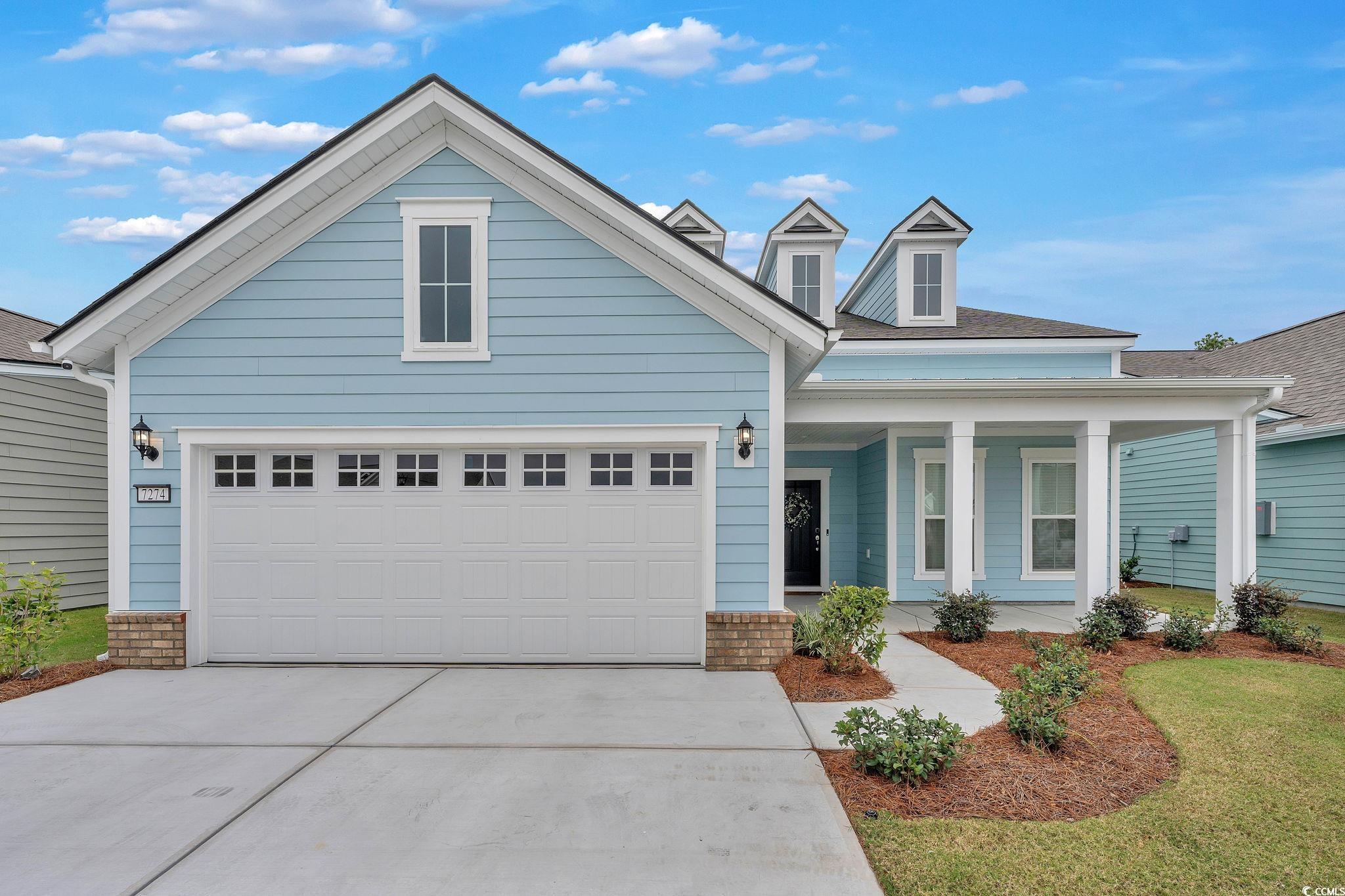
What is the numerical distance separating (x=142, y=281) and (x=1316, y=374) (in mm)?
18320

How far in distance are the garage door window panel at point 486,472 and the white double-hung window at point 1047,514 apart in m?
8.43

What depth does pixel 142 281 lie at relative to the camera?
6.49 m

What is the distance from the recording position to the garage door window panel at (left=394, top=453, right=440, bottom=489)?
7125 millimetres

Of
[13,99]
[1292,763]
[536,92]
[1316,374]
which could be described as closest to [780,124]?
[536,92]

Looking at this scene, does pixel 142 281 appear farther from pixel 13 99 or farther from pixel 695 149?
pixel 695 149

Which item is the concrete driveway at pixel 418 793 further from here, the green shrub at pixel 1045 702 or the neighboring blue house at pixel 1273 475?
the neighboring blue house at pixel 1273 475

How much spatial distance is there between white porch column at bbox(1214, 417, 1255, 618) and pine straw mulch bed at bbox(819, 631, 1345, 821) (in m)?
4.49

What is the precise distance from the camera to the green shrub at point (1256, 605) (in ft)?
26.6

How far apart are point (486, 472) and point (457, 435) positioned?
0.49 metres

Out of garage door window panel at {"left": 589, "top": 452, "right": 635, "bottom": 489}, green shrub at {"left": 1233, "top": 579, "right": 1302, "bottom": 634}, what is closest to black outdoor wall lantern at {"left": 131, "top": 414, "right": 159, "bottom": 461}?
garage door window panel at {"left": 589, "top": 452, "right": 635, "bottom": 489}

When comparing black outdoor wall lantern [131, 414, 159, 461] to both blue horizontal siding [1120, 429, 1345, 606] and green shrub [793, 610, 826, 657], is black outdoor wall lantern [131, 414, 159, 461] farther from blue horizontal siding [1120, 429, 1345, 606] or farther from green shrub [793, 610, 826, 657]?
blue horizontal siding [1120, 429, 1345, 606]

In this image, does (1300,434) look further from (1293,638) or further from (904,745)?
(904,745)

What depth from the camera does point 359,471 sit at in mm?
7121

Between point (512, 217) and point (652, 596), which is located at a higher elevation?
point (512, 217)
